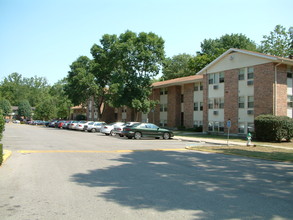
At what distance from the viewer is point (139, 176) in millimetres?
8570

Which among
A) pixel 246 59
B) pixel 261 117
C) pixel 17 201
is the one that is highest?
pixel 246 59

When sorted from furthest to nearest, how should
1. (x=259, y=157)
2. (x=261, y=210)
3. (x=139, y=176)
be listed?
(x=259, y=157), (x=139, y=176), (x=261, y=210)

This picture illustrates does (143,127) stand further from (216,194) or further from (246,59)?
(216,194)

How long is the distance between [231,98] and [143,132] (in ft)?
35.0

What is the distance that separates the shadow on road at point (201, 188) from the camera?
5504 mm

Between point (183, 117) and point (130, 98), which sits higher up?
point (130, 98)

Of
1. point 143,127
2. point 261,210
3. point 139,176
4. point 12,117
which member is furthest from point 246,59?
point 12,117

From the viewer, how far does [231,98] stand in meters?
29.7

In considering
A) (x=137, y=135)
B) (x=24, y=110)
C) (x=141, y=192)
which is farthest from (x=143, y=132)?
(x=24, y=110)

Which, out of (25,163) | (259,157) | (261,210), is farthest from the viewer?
(259,157)

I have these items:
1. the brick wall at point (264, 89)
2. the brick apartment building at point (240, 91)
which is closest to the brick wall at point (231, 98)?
the brick apartment building at point (240, 91)

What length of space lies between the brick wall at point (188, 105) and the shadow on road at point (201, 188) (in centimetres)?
2783

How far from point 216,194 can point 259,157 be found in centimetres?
870

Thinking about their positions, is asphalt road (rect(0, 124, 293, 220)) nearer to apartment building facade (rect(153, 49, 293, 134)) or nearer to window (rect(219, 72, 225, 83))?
apartment building facade (rect(153, 49, 293, 134))
